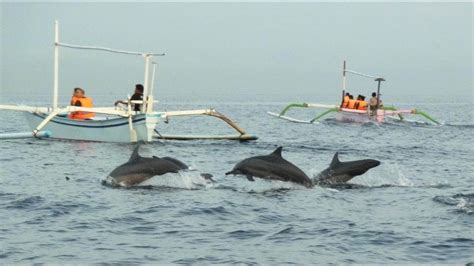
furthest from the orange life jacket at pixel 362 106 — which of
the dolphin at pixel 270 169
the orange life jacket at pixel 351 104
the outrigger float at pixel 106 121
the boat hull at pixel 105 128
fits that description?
the dolphin at pixel 270 169

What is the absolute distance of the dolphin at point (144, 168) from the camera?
55.9 feet

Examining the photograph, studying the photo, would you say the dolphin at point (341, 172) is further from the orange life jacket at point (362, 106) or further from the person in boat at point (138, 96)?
the orange life jacket at point (362, 106)

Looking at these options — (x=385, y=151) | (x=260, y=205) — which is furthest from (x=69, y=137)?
(x=260, y=205)

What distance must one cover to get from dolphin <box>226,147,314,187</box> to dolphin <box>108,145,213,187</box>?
49.2 inches

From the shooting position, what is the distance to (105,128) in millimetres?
29953

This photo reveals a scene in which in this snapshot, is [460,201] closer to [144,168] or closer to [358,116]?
[144,168]

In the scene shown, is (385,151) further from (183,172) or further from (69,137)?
(183,172)

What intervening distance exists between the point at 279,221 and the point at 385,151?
17.9 m

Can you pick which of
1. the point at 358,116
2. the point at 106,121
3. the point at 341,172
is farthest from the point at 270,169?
the point at 358,116

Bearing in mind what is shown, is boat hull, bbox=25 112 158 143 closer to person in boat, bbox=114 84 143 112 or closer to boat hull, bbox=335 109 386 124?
person in boat, bbox=114 84 143 112

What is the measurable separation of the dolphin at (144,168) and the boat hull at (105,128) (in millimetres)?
11746

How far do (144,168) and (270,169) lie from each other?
2763 mm

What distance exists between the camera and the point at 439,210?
1559 centimetres

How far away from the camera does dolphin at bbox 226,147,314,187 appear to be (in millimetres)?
17469
